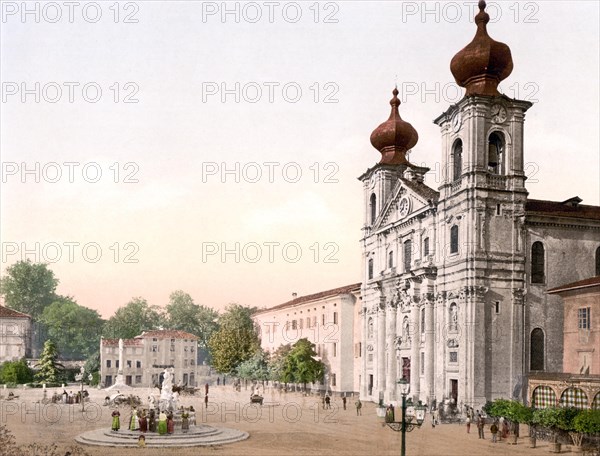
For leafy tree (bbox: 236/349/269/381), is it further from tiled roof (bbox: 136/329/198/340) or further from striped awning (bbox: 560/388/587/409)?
striped awning (bbox: 560/388/587/409)

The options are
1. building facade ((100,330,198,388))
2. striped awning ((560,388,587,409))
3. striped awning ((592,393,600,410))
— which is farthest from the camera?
building facade ((100,330,198,388))

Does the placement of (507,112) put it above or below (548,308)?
above

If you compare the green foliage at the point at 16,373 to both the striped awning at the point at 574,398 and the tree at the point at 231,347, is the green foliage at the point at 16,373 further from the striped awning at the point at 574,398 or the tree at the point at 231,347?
the striped awning at the point at 574,398

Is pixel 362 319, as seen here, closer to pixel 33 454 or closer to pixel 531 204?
pixel 531 204

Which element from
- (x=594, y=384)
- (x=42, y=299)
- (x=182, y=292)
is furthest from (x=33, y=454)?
(x=182, y=292)

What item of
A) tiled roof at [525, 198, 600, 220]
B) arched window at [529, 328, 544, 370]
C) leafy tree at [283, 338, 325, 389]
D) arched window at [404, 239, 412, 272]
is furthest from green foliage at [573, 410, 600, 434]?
leafy tree at [283, 338, 325, 389]

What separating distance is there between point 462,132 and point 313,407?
70.5 ft

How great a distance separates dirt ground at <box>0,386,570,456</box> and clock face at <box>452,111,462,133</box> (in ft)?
58.8

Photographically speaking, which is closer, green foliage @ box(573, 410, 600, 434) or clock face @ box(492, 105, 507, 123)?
green foliage @ box(573, 410, 600, 434)

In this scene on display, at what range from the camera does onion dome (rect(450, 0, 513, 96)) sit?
160 feet

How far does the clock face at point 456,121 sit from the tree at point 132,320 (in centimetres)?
7992

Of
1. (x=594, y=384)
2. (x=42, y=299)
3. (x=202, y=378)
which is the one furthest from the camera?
(x=42, y=299)

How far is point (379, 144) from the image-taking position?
6431 cm

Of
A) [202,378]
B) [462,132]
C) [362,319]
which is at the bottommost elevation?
[202,378]
